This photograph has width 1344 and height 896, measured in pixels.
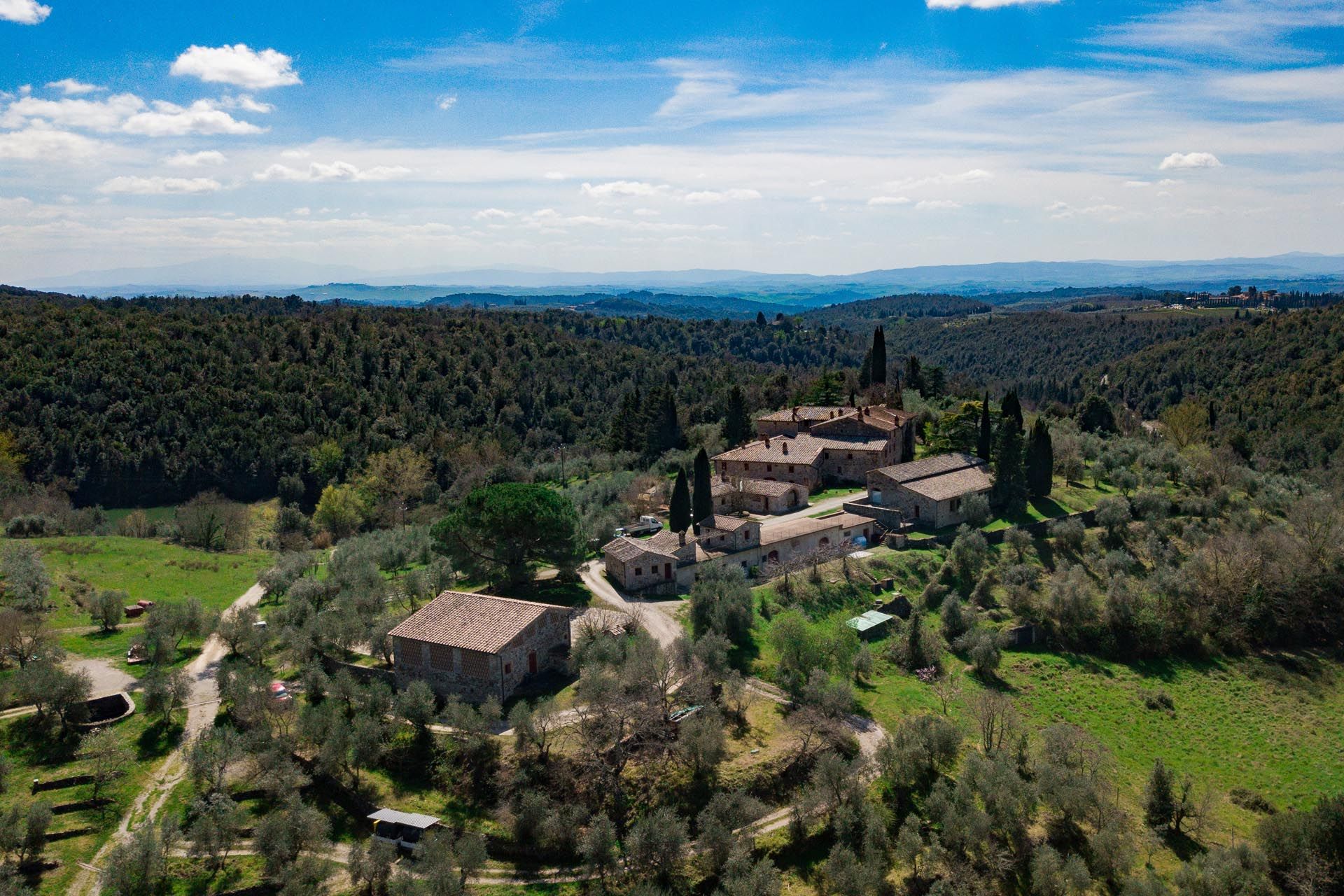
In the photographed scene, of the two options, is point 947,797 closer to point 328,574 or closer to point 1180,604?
point 1180,604

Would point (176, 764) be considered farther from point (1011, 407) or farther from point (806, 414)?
point (1011, 407)

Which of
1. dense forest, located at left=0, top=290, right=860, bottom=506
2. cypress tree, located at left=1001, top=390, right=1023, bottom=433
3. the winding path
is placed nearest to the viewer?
the winding path

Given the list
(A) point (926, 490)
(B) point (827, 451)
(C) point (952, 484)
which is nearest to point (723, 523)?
(A) point (926, 490)

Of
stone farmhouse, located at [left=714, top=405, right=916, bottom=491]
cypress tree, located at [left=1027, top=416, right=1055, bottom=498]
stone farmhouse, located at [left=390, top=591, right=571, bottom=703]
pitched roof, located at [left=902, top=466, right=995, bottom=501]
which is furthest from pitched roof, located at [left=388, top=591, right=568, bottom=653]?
cypress tree, located at [left=1027, top=416, right=1055, bottom=498]

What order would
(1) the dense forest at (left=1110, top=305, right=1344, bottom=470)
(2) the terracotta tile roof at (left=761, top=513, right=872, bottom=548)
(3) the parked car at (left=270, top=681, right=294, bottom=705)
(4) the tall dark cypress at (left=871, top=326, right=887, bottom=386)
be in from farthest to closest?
(1) the dense forest at (left=1110, top=305, right=1344, bottom=470) → (4) the tall dark cypress at (left=871, top=326, right=887, bottom=386) → (2) the terracotta tile roof at (left=761, top=513, right=872, bottom=548) → (3) the parked car at (left=270, top=681, right=294, bottom=705)

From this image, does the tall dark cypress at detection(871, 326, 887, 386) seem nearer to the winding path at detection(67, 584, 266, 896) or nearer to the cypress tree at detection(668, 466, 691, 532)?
the cypress tree at detection(668, 466, 691, 532)

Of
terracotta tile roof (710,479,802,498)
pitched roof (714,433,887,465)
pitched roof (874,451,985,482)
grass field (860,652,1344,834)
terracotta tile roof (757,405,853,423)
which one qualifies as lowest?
grass field (860,652,1344,834)
